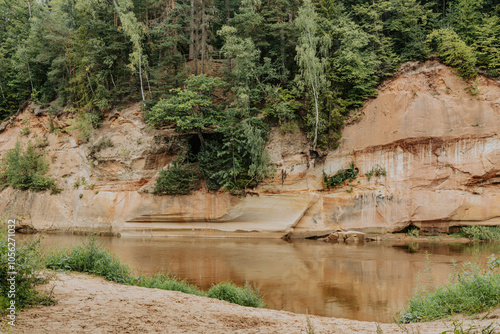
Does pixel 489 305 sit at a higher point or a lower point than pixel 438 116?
lower

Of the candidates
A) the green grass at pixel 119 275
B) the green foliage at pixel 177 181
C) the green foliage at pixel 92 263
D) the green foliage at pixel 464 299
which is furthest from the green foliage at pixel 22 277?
the green foliage at pixel 177 181

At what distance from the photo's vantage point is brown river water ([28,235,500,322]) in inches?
382

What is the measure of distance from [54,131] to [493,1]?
115ft

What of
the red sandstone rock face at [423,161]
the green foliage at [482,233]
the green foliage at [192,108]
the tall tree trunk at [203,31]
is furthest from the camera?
the tall tree trunk at [203,31]

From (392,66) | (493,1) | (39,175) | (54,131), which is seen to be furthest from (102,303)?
(493,1)

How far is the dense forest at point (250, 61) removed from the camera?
22.8 m

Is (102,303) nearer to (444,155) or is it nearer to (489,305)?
(489,305)

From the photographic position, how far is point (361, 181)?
73.6ft

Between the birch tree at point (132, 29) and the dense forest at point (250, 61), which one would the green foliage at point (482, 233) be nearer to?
the dense forest at point (250, 61)

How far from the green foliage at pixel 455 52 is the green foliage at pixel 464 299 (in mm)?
20075

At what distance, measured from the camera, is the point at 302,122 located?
24156 mm

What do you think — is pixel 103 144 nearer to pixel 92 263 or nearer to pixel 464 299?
pixel 92 263

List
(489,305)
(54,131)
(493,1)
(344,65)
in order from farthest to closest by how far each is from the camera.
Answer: (54,131) < (493,1) < (344,65) < (489,305)

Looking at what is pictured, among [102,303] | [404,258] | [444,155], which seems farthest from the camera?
[444,155]
